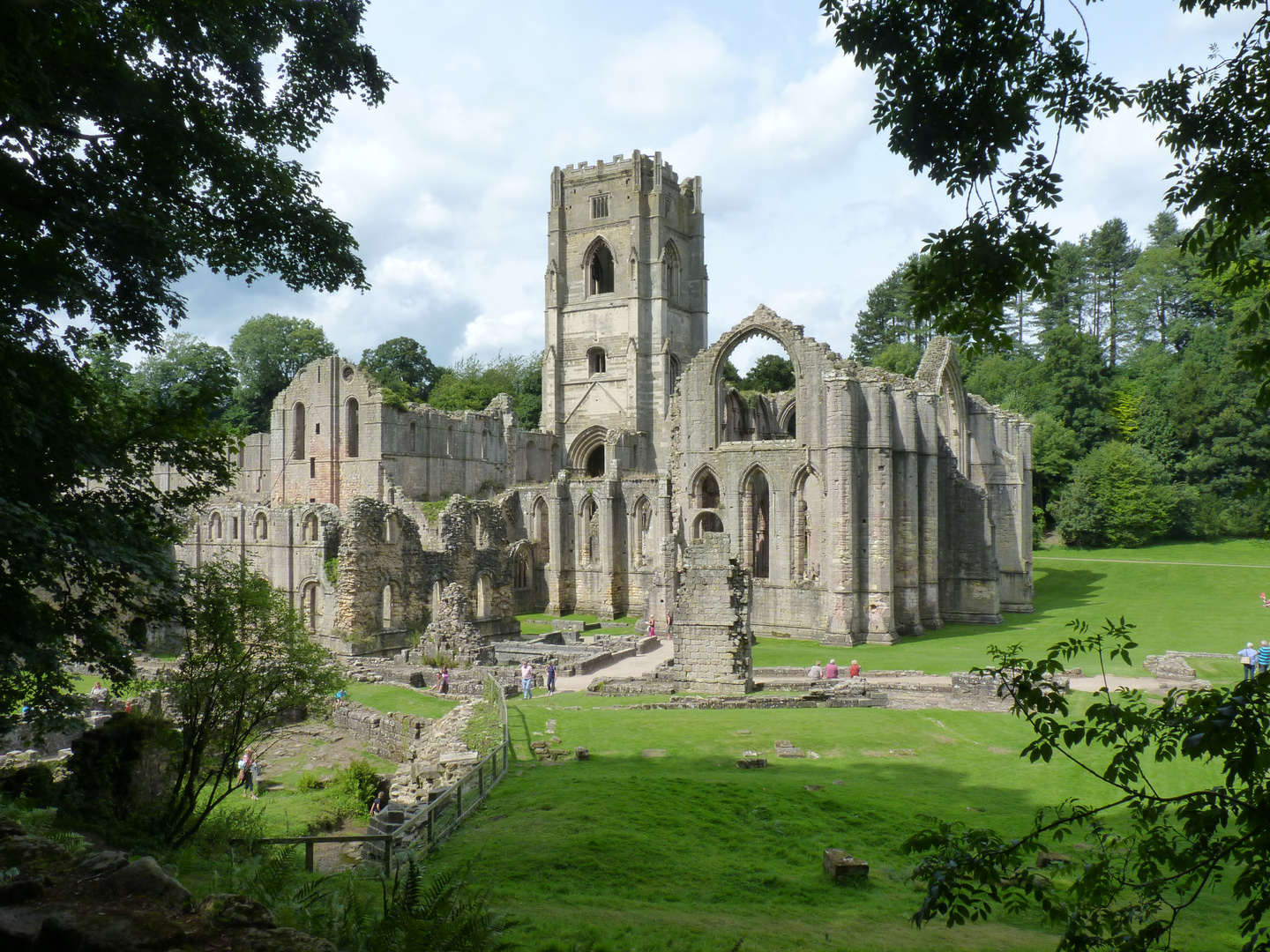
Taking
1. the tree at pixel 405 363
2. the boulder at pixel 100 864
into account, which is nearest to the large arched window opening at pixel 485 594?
the boulder at pixel 100 864

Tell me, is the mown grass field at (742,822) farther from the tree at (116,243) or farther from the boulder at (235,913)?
the tree at (116,243)

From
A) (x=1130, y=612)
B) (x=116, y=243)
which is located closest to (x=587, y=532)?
(x=1130, y=612)

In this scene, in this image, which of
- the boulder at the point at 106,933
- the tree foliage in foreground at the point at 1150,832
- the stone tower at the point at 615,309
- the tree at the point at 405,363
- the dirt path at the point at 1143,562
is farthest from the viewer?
the tree at the point at 405,363

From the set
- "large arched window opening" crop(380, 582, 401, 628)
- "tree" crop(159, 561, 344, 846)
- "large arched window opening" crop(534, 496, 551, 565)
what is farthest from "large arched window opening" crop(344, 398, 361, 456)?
"tree" crop(159, 561, 344, 846)

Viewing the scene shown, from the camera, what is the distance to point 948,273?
7148 mm

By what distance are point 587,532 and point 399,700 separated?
1994 cm

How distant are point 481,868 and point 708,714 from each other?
32.3 ft

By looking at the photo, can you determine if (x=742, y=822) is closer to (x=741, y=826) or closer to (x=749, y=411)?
(x=741, y=826)

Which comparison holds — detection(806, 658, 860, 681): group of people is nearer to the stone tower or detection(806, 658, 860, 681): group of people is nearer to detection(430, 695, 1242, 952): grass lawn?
detection(430, 695, 1242, 952): grass lawn

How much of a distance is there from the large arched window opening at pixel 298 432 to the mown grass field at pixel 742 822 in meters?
27.6

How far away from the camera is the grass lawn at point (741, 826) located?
26.9ft

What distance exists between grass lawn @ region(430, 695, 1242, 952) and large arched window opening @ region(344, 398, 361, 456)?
1080 inches

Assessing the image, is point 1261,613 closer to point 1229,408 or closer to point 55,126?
point 1229,408

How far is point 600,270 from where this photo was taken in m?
60.2
